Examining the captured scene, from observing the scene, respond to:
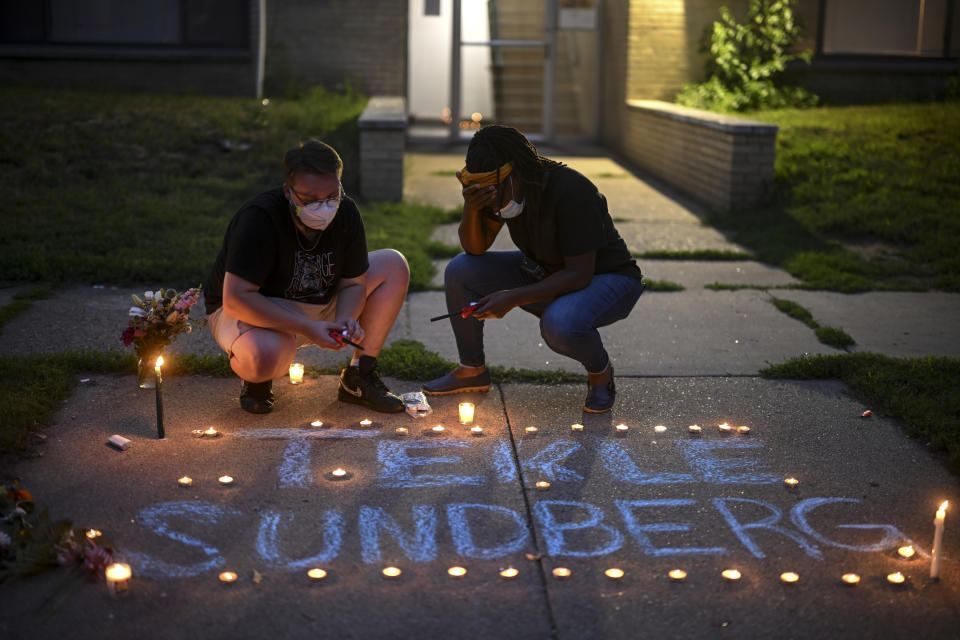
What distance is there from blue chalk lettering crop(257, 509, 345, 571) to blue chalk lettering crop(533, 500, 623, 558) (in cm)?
72

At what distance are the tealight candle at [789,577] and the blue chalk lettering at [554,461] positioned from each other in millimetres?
952

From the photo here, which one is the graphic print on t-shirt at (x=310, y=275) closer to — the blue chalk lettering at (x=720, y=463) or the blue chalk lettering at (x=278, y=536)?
the blue chalk lettering at (x=278, y=536)

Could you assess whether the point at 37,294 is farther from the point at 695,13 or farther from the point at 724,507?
the point at 695,13

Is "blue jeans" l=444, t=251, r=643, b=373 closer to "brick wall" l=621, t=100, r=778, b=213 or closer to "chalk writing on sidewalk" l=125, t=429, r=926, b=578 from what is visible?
"chalk writing on sidewalk" l=125, t=429, r=926, b=578

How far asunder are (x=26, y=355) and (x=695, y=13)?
35.6 feet

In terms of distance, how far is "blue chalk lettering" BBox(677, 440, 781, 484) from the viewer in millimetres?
3908

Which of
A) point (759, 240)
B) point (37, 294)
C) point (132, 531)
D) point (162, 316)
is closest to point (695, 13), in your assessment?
point (759, 240)

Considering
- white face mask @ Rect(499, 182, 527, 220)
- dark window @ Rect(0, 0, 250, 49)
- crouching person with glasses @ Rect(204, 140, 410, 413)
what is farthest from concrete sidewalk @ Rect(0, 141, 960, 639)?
dark window @ Rect(0, 0, 250, 49)

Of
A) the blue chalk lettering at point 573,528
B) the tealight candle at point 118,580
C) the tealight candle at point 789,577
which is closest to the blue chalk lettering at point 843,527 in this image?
the tealight candle at point 789,577

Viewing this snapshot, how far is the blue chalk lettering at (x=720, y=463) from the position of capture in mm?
3908

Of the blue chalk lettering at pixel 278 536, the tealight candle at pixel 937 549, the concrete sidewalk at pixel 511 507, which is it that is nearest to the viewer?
the concrete sidewalk at pixel 511 507

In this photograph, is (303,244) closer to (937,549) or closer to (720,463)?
(720,463)

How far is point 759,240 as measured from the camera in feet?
27.3

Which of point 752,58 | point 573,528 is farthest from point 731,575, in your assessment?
point 752,58
